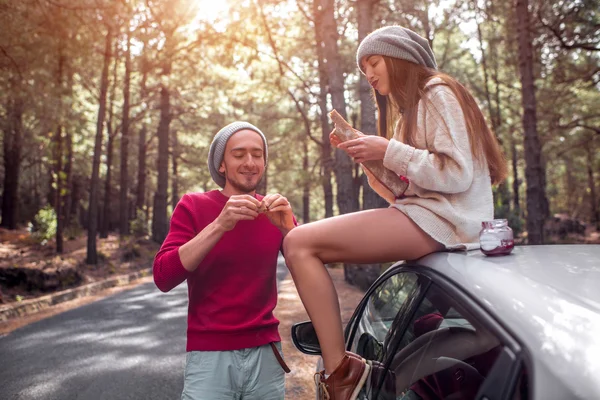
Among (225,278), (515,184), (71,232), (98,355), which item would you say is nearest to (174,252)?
(225,278)

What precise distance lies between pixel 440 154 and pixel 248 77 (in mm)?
19193

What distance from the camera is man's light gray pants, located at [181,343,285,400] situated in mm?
2426

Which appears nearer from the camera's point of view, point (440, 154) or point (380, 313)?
point (440, 154)

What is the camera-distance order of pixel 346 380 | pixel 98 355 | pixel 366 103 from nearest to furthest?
pixel 346 380
pixel 98 355
pixel 366 103

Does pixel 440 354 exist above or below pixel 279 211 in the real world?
below

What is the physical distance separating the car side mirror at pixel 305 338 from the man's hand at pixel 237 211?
2.21ft

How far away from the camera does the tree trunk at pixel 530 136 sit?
1188 cm

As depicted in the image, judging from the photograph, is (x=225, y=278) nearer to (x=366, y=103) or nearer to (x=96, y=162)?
(x=366, y=103)

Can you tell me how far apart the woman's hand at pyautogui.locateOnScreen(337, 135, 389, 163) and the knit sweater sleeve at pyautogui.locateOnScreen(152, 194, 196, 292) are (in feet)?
2.89

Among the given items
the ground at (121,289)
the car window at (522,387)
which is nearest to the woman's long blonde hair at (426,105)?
the car window at (522,387)

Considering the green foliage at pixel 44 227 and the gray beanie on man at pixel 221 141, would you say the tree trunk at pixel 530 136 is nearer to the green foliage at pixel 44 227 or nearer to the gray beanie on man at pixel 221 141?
the gray beanie on man at pixel 221 141

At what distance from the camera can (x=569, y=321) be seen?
3.89 feet

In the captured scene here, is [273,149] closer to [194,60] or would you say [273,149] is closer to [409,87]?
[194,60]

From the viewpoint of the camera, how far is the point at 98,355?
23.5 feet
